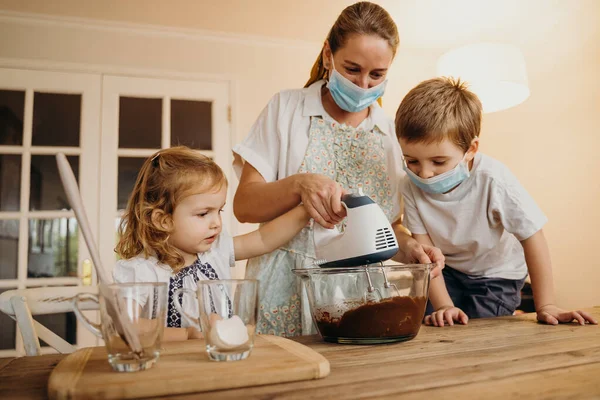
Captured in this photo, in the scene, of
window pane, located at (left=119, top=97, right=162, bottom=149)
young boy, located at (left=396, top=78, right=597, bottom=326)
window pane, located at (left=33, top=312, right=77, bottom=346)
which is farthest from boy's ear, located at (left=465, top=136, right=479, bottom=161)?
window pane, located at (left=33, top=312, right=77, bottom=346)

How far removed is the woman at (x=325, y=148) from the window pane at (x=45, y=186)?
226cm

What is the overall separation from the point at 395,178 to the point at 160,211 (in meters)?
0.66

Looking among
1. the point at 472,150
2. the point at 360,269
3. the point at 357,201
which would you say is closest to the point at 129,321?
the point at 360,269

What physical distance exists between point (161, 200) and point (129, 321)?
525mm

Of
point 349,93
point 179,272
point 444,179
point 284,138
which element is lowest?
point 179,272

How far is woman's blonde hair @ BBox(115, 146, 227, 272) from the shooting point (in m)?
1.10

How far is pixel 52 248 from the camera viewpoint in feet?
10.5

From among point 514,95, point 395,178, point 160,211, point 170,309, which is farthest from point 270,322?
point 514,95

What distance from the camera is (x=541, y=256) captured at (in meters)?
1.29

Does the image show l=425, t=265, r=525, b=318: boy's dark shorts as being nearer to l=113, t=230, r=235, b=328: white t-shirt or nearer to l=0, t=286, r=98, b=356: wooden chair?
l=113, t=230, r=235, b=328: white t-shirt

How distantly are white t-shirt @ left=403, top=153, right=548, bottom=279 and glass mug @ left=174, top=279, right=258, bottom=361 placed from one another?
853mm

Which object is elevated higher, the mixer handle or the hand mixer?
the mixer handle

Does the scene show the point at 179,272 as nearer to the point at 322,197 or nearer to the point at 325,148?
the point at 322,197

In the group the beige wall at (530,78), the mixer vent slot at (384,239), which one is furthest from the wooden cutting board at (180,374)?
the beige wall at (530,78)
